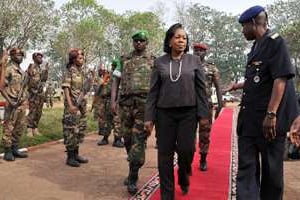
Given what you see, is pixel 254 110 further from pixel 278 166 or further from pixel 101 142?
pixel 101 142

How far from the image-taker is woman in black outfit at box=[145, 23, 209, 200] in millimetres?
4652

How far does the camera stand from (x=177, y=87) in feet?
15.3

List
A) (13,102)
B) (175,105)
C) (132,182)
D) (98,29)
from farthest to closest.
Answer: (98,29)
(13,102)
(132,182)
(175,105)

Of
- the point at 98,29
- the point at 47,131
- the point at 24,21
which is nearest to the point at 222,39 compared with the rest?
the point at 98,29

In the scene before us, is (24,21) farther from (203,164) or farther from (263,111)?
(263,111)

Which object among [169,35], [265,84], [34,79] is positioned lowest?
[265,84]

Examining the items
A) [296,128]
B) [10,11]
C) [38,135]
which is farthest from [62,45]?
[296,128]

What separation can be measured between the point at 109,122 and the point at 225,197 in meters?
5.01

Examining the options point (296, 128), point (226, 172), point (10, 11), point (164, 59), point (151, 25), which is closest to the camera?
point (296, 128)

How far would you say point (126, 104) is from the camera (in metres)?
5.46

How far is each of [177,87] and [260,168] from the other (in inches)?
45.4

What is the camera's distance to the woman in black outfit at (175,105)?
15.3ft

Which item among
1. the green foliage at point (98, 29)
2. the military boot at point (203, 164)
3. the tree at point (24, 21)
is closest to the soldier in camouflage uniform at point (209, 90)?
the military boot at point (203, 164)

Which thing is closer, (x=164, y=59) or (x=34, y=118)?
(x=164, y=59)
